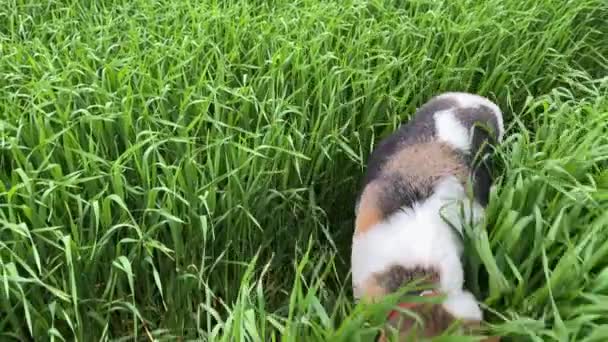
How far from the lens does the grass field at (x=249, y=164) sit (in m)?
1.39

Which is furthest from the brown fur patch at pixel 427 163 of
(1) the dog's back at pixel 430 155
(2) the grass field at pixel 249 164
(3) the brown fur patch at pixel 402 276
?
(3) the brown fur patch at pixel 402 276

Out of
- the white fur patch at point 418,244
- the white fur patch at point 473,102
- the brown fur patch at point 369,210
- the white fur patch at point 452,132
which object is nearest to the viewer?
the white fur patch at point 418,244

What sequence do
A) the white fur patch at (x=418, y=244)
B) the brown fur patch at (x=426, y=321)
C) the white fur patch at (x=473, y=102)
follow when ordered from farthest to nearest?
the white fur patch at (x=473, y=102) → the white fur patch at (x=418, y=244) → the brown fur patch at (x=426, y=321)

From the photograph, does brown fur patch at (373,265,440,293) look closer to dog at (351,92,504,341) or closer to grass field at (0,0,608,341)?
dog at (351,92,504,341)

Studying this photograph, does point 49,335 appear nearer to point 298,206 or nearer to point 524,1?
point 298,206

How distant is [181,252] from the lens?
60.4 inches

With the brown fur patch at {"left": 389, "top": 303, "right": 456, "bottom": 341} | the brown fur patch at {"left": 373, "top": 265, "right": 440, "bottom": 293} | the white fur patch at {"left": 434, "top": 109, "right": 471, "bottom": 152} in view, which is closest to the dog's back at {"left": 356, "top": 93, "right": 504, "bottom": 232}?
the white fur patch at {"left": 434, "top": 109, "right": 471, "bottom": 152}

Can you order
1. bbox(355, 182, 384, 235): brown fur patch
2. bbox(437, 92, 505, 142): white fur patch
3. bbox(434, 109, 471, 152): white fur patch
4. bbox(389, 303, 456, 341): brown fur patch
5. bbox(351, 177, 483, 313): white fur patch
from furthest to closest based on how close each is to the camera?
bbox(437, 92, 505, 142): white fur patch → bbox(434, 109, 471, 152): white fur patch → bbox(355, 182, 384, 235): brown fur patch → bbox(351, 177, 483, 313): white fur patch → bbox(389, 303, 456, 341): brown fur patch

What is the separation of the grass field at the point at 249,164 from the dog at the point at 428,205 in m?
0.07

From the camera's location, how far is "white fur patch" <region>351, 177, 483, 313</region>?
138 cm

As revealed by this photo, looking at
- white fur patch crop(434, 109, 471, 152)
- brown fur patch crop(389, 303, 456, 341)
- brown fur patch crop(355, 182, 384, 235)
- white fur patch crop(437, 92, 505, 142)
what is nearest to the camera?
brown fur patch crop(389, 303, 456, 341)

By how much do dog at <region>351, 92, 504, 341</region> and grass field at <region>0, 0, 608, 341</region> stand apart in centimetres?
7

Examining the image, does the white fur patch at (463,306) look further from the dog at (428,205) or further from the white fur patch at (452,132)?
the white fur patch at (452,132)

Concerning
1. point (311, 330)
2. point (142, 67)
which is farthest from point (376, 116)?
point (311, 330)
